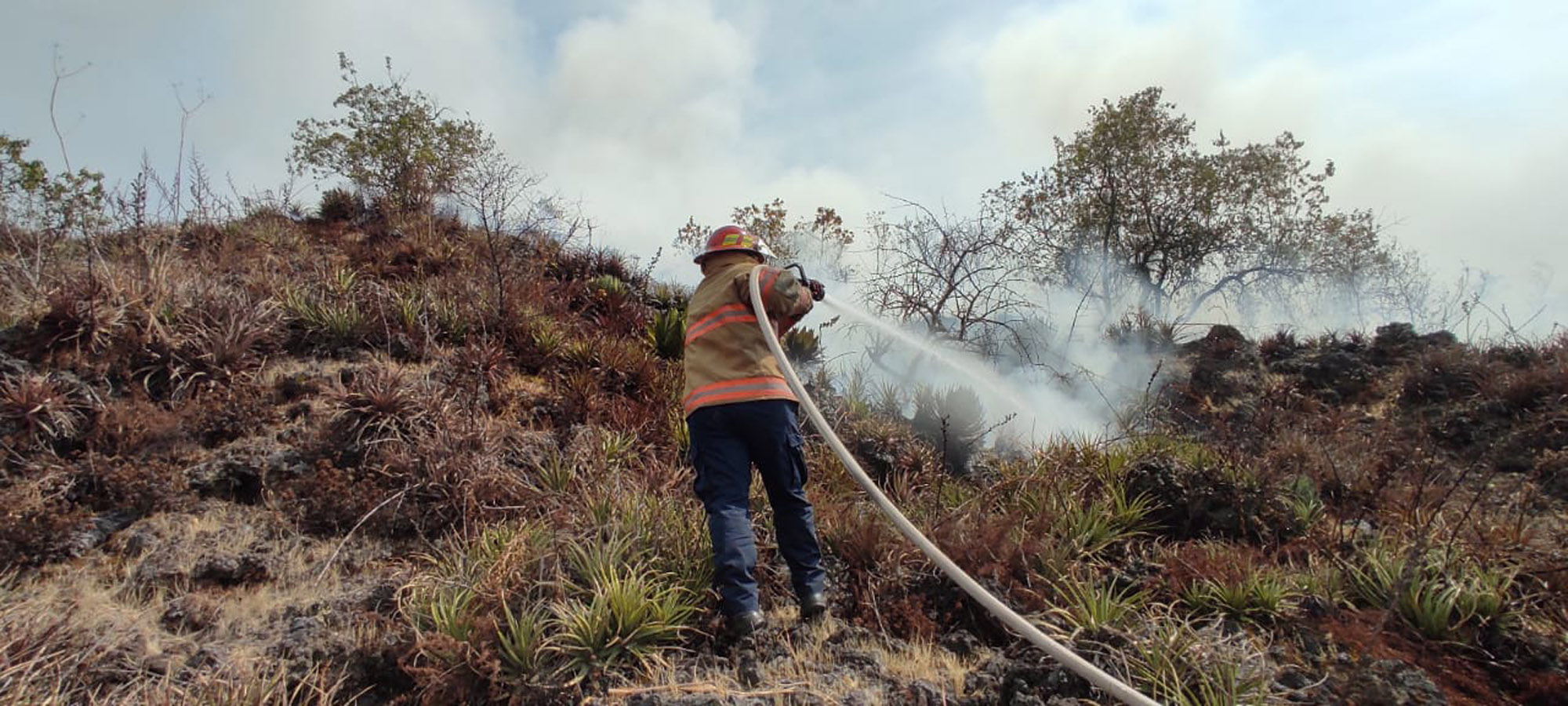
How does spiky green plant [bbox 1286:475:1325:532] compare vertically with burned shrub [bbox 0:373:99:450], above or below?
below

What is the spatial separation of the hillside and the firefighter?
0.28 metres

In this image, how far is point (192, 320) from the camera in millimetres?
6121

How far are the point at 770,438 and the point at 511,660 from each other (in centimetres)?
153

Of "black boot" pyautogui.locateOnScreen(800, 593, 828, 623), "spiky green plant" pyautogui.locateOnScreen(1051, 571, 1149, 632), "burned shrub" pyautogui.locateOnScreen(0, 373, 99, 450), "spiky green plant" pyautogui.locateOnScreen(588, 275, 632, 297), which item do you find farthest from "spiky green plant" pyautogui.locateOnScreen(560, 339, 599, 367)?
"spiky green plant" pyautogui.locateOnScreen(1051, 571, 1149, 632)

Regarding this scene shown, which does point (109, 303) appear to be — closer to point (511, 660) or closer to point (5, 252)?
point (5, 252)

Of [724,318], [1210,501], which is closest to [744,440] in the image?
[724,318]

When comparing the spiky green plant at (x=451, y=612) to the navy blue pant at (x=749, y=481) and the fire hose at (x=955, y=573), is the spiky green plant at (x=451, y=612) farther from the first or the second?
the fire hose at (x=955, y=573)

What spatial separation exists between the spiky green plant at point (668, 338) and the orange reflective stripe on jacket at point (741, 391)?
14.8 ft

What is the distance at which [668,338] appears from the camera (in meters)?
8.12

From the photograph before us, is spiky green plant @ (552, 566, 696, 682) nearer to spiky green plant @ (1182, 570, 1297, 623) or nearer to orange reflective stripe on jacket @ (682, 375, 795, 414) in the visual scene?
orange reflective stripe on jacket @ (682, 375, 795, 414)

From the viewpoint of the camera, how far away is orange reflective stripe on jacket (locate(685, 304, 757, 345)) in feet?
12.1

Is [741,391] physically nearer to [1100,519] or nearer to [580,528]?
[580,528]

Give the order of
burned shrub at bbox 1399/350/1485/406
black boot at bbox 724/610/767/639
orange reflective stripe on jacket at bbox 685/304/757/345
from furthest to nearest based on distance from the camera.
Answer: burned shrub at bbox 1399/350/1485/406 → orange reflective stripe on jacket at bbox 685/304/757/345 → black boot at bbox 724/610/767/639

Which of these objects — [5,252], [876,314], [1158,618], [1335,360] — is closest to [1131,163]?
[1335,360]
